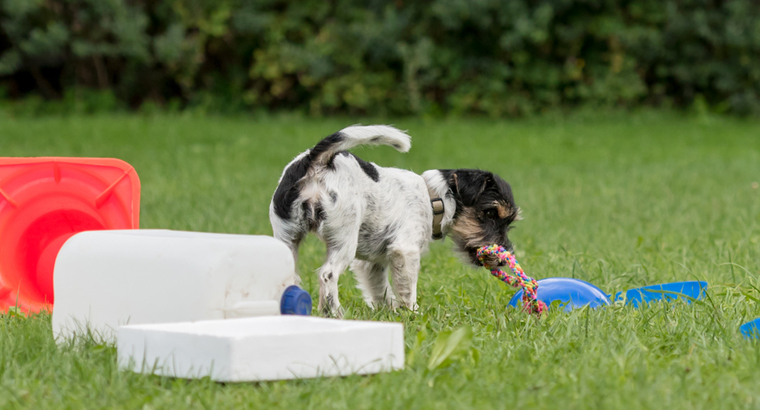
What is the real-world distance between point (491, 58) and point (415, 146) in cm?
594

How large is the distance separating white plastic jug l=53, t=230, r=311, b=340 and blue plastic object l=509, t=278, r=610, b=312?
1.36m

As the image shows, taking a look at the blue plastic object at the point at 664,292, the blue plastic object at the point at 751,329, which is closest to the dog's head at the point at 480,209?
the blue plastic object at the point at 664,292

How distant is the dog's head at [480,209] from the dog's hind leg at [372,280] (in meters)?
0.45

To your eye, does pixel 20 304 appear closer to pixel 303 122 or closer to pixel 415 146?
pixel 415 146

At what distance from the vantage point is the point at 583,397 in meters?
2.34

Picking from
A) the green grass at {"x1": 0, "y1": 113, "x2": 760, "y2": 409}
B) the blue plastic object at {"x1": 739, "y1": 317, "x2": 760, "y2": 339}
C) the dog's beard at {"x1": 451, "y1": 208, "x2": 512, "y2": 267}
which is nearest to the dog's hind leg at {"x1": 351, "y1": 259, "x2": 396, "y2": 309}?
the green grass at {"x1": 0, "y1": 113, "x2": 760, "y2": 409}

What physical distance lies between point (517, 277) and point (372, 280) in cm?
75

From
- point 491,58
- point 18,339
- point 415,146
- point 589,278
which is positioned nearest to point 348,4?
point 491,58

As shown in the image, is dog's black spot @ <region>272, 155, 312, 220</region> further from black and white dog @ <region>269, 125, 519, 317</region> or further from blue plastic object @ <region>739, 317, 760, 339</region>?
blue plastic object @ <region>739, 317, 760, 339</region>

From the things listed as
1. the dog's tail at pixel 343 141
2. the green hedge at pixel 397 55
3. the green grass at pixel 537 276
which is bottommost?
the green grass at pixel 537 276

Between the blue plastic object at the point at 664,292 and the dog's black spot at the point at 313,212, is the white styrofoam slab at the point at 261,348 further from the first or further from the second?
the blue plastic object at the point at 664,292

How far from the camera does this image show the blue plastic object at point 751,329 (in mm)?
2998

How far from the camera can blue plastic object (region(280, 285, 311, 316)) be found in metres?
2.83

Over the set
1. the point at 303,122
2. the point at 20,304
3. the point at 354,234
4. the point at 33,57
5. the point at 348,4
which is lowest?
the point at 20,304
